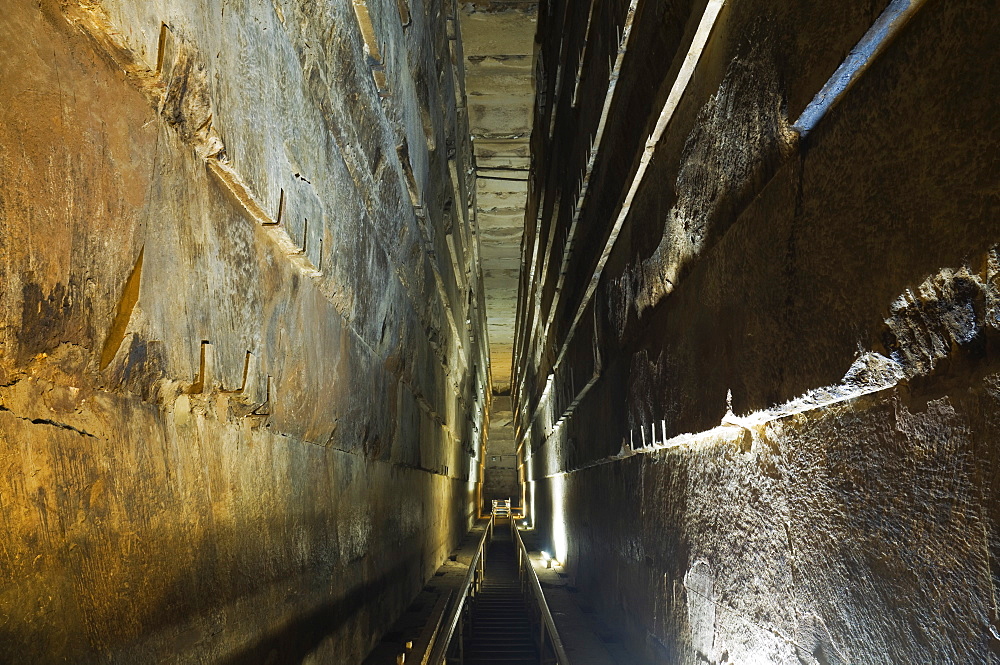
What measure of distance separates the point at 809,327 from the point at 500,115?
9.07 meters

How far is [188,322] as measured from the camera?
1.54m

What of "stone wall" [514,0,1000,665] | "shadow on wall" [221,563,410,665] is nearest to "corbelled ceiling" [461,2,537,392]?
"stone wall" [514,0,1000,665]

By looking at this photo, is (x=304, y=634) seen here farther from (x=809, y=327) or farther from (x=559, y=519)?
(x=559, y=519)

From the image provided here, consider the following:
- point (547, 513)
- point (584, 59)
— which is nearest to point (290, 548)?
point (584, 59)

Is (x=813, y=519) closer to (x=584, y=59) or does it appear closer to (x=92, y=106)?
(x=92, y=106)

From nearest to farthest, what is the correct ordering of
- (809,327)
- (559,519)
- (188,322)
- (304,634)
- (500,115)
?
1. (809,327)
2. (188,322)
3. (304,634)
4. (559,519)
5. (500,115)

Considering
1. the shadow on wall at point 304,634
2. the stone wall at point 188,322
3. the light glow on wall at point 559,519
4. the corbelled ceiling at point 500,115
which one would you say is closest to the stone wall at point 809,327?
the stone wall at point 188,322

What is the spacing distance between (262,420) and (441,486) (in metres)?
6.38

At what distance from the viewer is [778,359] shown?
153 centimetres

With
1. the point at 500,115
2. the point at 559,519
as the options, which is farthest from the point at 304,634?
the point at 500,115

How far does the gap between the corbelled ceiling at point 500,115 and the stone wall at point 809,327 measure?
5.26m

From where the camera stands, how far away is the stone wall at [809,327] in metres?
0.94

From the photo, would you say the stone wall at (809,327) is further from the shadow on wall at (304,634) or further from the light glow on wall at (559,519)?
the light glow on wall at (559,519)

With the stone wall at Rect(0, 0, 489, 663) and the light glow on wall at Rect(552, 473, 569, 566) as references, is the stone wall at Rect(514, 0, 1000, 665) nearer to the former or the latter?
the stone wall at Rect(0, 0, 489, 663)
